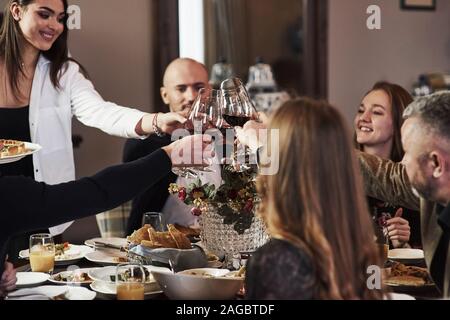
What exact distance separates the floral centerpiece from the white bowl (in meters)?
0.41

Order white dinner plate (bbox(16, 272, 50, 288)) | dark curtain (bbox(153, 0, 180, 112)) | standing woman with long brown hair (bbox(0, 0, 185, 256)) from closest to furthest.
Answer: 1. white dinner plate (bbox(16, 272, 50, 288))
2. standing woman with long brown hair (bbox(0, 0, 185, 256))
3. dark curtain (bbox(153, 0, 180, 112))

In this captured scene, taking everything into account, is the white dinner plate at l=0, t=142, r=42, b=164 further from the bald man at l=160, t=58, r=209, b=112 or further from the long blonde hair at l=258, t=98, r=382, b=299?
the long blonde hair at l=258, t=98, r=382, b=299

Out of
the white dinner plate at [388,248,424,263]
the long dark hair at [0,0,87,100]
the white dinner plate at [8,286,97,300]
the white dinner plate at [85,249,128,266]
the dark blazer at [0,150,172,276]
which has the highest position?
the long dark hair at [0,0,87,100]

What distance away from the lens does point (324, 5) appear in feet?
15.7

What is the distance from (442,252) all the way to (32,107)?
1734mm

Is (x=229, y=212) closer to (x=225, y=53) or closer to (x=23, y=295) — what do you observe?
(x=23, y=295)

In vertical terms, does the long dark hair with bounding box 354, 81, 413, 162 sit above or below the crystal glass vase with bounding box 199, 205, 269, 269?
above

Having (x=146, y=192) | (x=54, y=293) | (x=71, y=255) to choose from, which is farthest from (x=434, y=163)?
(x=146, y=192)

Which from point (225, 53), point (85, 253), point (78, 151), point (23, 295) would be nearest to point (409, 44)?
point (225, 53)

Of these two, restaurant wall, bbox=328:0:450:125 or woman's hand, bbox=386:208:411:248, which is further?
restaurant wall, bbox=328:0:450:125

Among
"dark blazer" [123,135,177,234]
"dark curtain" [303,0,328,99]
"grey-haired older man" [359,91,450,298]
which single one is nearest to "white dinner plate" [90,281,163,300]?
"grey-haired older man" [359,91,450,298]

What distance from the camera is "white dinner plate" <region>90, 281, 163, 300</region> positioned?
2.01 metres

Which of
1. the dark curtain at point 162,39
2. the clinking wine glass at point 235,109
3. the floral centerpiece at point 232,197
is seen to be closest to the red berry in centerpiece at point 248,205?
the floral centerpiece at point 232,197
